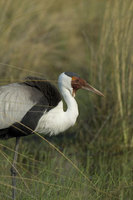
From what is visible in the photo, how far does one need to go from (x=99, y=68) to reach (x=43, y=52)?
209 cm

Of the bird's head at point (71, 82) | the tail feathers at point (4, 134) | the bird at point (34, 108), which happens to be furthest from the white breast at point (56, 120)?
the tail feathers at point (4, 134)

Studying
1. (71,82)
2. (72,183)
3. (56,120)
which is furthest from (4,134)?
(72,183)

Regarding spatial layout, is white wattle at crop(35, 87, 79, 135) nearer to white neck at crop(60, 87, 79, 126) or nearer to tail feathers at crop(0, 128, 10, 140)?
white neck at crop(60, 87, 79, 126)

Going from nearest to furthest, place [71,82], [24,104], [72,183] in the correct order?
[72,183]
[24,104]
[71,82]

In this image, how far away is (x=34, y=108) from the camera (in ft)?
14.2

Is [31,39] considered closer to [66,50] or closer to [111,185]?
[66,50]

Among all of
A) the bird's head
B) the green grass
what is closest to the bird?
the bird's head

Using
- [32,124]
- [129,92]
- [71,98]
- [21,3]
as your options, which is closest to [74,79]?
[71,98]

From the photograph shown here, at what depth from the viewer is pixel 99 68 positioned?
5523mm

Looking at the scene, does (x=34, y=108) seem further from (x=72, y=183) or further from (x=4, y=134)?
(x=72, y=183)

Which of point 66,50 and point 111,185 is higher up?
point 66,50

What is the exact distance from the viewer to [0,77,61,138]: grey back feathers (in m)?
4.31

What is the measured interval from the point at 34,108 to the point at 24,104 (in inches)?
4.1

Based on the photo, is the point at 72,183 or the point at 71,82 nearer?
the point at 72,183
